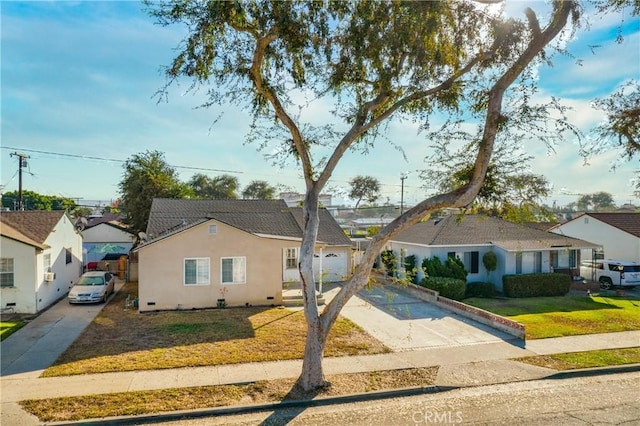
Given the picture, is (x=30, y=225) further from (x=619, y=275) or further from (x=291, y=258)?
(x=619, y=275)

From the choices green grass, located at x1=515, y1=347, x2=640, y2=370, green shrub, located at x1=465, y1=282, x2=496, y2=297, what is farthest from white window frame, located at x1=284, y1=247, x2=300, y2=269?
green grass, located at x1=515, y1=347, x2=640, y2=370

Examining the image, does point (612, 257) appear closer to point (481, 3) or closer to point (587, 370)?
point (587, 370)

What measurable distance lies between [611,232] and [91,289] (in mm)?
32291

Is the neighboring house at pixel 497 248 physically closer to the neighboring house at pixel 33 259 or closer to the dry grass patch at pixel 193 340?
the dry grass patch at pixel 193 340

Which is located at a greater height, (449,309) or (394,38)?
(394,38)

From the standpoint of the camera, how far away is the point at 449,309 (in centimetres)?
1678

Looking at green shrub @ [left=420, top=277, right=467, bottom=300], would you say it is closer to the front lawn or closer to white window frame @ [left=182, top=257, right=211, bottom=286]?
the front lawn

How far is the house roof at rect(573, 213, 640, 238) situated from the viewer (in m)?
27.4

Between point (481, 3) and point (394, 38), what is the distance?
2358 millimetres

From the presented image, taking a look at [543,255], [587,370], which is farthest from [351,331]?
[543,255]

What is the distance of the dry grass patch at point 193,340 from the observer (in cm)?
1038

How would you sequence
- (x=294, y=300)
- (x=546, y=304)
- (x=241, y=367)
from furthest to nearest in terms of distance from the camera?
(x=546, y=304) → (x=294, y=300) → (x=241, y=367)

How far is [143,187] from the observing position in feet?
88.3

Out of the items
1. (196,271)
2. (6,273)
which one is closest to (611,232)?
(196,271)
